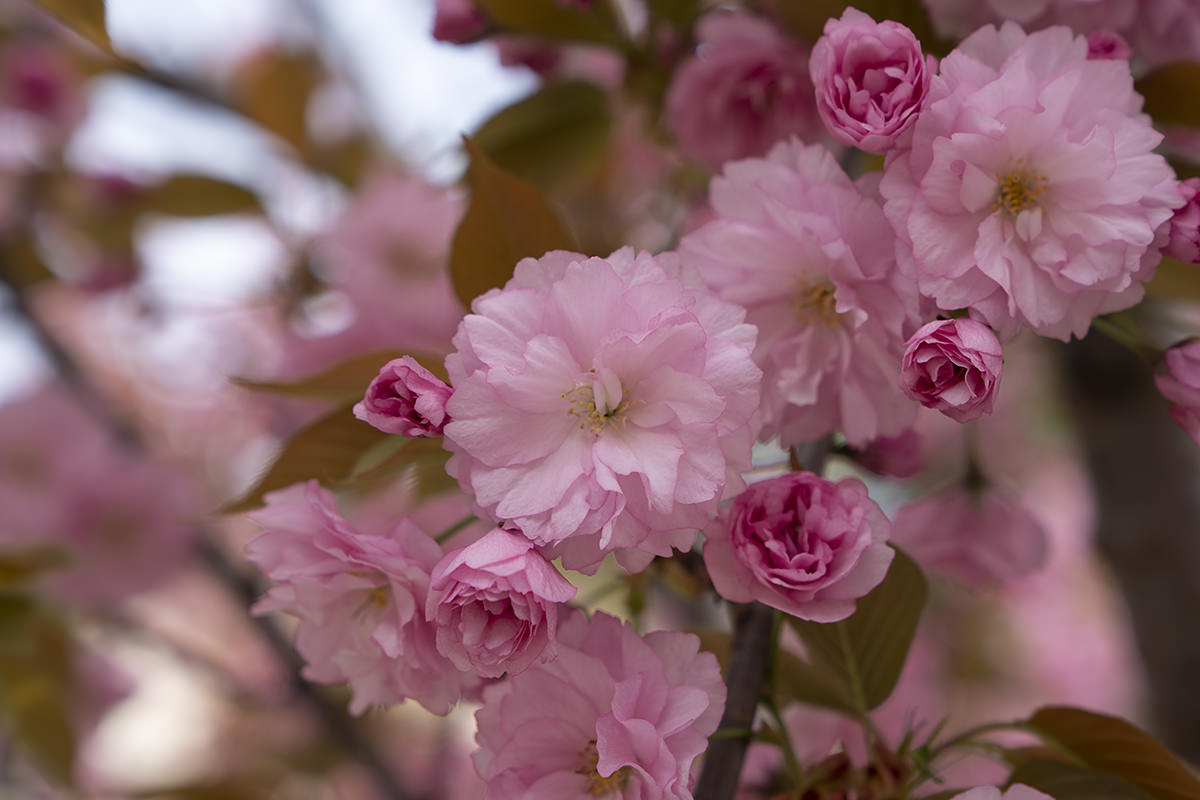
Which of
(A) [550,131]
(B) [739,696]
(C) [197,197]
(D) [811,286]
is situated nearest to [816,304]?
(D) [811,286]

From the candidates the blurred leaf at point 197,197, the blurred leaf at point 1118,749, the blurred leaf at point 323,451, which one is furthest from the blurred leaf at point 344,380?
the blurred leaf at point 197,197

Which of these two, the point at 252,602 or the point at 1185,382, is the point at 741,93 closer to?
the point at 1185,382

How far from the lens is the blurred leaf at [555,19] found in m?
0.78

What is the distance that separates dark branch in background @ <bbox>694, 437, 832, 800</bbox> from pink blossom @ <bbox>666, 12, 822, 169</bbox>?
30 centimetres

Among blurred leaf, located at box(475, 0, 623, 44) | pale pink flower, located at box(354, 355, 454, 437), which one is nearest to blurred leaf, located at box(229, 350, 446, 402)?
→ pale pink flower, located at box(354, 355, 454, 437)

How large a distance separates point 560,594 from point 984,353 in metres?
0.23

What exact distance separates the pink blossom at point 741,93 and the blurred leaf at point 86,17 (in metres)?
0.42

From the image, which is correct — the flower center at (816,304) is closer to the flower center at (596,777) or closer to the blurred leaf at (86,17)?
the flower center at (596,777)

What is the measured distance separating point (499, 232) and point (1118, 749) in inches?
19.3

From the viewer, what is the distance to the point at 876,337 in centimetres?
50

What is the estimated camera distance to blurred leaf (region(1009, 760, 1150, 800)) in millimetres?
545

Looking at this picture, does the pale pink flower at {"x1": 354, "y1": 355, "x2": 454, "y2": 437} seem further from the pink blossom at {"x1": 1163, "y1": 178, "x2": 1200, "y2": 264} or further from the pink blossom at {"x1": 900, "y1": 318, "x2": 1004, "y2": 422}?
the pink blossom at {"x1": 1163, "y1": 178, "x2": 1200, "y2": 264}

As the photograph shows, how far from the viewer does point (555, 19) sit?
0.80 m

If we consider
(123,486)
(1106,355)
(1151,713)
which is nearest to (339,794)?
(123,486)
